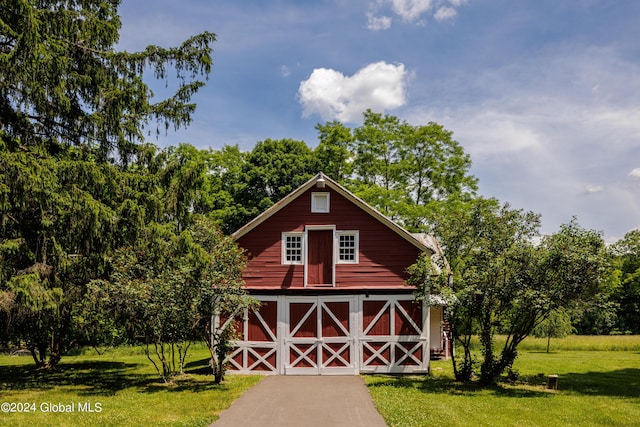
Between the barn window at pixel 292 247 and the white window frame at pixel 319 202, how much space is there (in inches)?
Answer: 45.0

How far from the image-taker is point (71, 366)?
2092 cm

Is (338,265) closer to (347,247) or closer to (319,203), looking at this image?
(347,247)

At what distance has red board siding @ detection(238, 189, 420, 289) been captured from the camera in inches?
682

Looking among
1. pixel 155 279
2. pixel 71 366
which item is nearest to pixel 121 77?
pixel 155 279

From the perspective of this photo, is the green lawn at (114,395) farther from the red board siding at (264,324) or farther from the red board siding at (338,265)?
the red board siding at (338,265)

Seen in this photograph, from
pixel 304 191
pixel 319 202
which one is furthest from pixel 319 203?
pixel 304 191

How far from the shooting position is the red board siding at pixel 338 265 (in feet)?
56.8

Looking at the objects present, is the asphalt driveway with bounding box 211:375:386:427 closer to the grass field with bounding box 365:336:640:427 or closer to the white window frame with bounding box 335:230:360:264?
the grass field with bounding box 365:336:640:427

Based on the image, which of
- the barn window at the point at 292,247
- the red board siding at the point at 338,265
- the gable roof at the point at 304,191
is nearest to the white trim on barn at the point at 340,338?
the red board siding at the point at 338,265

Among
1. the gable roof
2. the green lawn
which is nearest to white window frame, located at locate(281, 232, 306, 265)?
the gable roof

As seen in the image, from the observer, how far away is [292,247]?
17719 mm

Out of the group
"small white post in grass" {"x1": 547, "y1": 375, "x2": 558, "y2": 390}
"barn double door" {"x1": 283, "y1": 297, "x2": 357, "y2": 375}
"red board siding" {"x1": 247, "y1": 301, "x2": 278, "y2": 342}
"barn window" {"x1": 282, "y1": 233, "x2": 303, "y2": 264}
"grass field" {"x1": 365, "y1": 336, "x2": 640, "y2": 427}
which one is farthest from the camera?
"barn window" {"x1": 282, "y1": 233, "x2": 303, "y2": 264}

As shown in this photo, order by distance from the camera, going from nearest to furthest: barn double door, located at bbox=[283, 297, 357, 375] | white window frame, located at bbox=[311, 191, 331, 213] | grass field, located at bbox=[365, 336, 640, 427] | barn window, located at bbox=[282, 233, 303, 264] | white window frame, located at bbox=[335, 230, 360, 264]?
grass field, located at bbox=[365, 336, 640, 427] < barn double door, located at bbox=[283, 297, 357, 375] < white window frame, located at bbox=[335, 230, 360, 264] < barn window, located at bbox=[282, 233, 303, 264] < white window frame, located at bbox=[311, 191, 331, 213]

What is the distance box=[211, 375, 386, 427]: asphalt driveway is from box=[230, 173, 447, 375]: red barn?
1.44m
